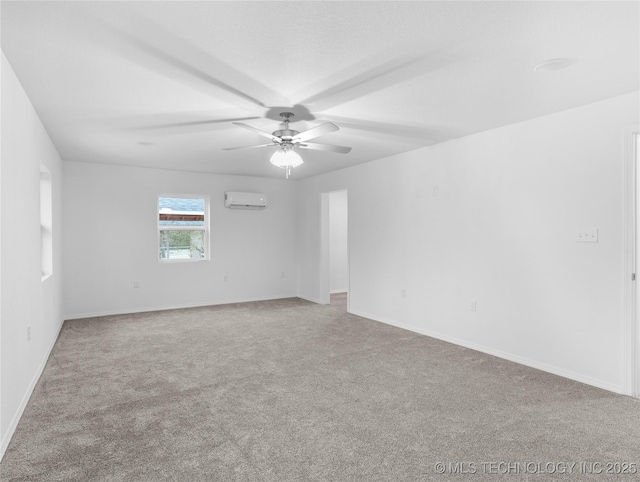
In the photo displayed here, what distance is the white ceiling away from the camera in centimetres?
189

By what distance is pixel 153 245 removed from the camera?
6.25 m

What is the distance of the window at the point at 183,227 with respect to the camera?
641 centimetres

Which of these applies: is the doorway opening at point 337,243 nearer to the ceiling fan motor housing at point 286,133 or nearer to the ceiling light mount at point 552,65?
the ceiling fan motor housing at point 286,133

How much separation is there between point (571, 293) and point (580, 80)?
169 cm

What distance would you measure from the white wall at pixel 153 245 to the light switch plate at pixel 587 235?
502 centimetres

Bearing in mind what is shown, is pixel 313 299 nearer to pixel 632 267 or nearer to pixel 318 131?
pixel 318 131

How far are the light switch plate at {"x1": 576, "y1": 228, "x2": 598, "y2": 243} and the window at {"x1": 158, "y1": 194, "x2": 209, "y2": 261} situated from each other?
535 centimetres

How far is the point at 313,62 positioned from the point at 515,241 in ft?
8.49

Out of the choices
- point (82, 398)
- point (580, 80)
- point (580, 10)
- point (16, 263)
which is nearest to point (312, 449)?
point (82, 398)

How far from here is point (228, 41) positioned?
7.03ft

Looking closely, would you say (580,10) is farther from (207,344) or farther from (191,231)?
(191,231)

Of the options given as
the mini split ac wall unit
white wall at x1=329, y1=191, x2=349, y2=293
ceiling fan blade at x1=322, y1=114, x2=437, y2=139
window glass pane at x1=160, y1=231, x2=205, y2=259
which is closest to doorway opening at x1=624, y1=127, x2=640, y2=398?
ceiling fan blade at x1=322, y1=114, x2=437, y2=139

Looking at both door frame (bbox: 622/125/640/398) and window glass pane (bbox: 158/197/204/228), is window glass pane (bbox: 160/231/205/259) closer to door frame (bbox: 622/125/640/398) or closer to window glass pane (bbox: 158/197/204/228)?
window glass pane (bbox: 158/197/204/228)

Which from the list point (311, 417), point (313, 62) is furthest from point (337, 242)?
point (313, 62)
